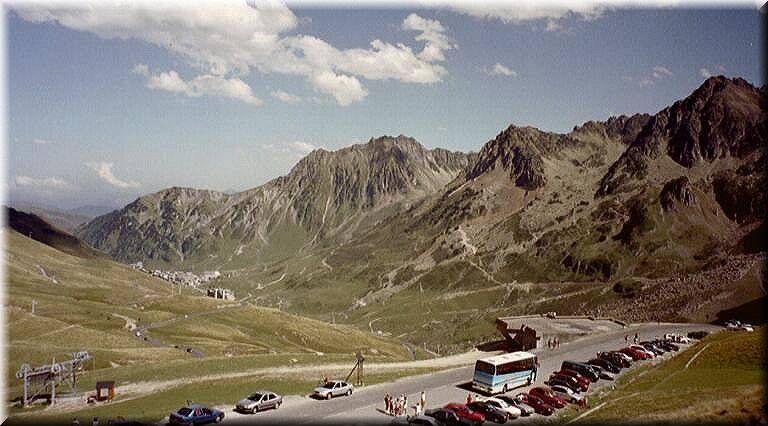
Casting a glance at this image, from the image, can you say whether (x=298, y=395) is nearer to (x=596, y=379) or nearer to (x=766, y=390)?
(x=596, y=379)

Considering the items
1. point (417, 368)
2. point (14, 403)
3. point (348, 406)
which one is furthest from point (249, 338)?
point (348, 406)

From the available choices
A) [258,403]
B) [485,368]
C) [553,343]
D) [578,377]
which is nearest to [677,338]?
[553,343]

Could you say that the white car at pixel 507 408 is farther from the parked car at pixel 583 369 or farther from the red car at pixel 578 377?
the parked car at pixel 583 369

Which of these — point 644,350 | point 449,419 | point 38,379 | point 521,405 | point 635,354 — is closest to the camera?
point 449,419

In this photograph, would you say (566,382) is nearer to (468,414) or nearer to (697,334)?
(468,414)

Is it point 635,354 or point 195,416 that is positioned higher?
point 195,416

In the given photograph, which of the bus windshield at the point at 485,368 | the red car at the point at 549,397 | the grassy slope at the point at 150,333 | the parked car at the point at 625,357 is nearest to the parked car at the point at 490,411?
the red car at the point at 549,397
